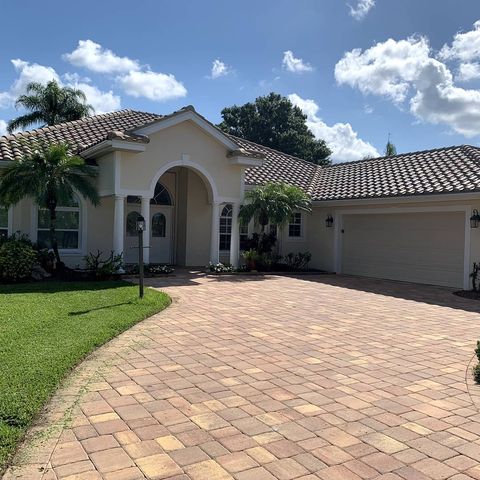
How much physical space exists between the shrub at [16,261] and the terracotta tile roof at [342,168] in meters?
2.96

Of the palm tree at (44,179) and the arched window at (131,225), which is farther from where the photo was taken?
the arched window at (131,225)

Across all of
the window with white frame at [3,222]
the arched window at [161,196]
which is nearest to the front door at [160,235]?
the arched window at [161,196]

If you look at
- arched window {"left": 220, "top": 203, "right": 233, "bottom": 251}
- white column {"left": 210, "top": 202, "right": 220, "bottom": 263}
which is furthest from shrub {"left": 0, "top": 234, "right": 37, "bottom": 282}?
arched window {"left": 220, "top": 203, "right": 233, "bottom": 251}

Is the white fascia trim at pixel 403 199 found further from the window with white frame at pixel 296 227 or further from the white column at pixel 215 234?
the white column at pixel 215 234

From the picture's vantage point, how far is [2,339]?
263 inches

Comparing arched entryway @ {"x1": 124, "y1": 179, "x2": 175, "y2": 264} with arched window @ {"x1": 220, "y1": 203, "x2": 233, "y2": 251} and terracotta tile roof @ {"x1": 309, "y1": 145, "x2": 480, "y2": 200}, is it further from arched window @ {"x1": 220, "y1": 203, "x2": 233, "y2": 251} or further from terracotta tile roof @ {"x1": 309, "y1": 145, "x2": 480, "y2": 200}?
terracotta tile roof @ {"x1": 309, "y1": 145, "x2": 480, "y2": 200}

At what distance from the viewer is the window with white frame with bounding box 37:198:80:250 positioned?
15.1 meters

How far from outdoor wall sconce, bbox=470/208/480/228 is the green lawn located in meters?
8.97

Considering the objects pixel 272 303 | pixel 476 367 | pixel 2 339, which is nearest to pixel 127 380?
pixel 2 339

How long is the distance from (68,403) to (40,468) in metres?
1.22

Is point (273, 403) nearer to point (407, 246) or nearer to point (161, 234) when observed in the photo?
point (407, 246)

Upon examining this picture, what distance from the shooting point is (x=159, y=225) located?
18.7 metres

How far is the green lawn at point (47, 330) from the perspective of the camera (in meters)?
4.44

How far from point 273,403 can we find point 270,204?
12.2 meters
